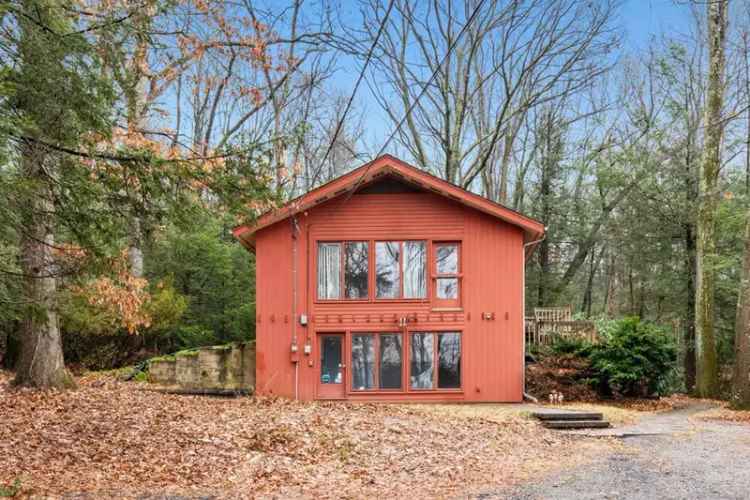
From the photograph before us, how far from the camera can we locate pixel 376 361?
15.9 metres

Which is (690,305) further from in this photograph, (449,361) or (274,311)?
(274,311)

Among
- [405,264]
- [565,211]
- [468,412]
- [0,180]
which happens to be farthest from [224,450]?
[565,211]

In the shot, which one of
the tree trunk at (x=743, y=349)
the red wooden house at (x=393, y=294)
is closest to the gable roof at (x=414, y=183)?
the red wooden house at (x=393, y=294)

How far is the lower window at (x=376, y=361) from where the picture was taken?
51.8 ft

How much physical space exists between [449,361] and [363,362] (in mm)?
2019

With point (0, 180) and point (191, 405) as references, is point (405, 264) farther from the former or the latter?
point (0, 180)

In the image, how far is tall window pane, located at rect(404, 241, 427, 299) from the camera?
52.7 feet

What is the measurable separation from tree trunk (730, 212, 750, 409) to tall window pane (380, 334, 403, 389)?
7.56m

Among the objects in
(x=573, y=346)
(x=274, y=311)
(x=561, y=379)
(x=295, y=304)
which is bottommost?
(x=561, y=379)

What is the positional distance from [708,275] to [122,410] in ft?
47.7

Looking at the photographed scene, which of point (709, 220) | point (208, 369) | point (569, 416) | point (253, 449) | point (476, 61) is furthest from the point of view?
point (476, 61)

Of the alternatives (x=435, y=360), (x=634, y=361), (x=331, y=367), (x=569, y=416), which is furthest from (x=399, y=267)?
(x=634, y=361)

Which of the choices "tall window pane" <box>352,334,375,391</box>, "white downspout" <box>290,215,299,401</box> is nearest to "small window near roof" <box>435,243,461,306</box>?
"tall window pane" <box>352,334,375,391</box>

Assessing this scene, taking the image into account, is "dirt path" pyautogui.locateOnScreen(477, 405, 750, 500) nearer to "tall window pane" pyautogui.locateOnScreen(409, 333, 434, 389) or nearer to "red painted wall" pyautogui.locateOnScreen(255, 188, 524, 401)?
"red painted wall" pyautogui.locateOnScreen(255, 188, 524, 401)
